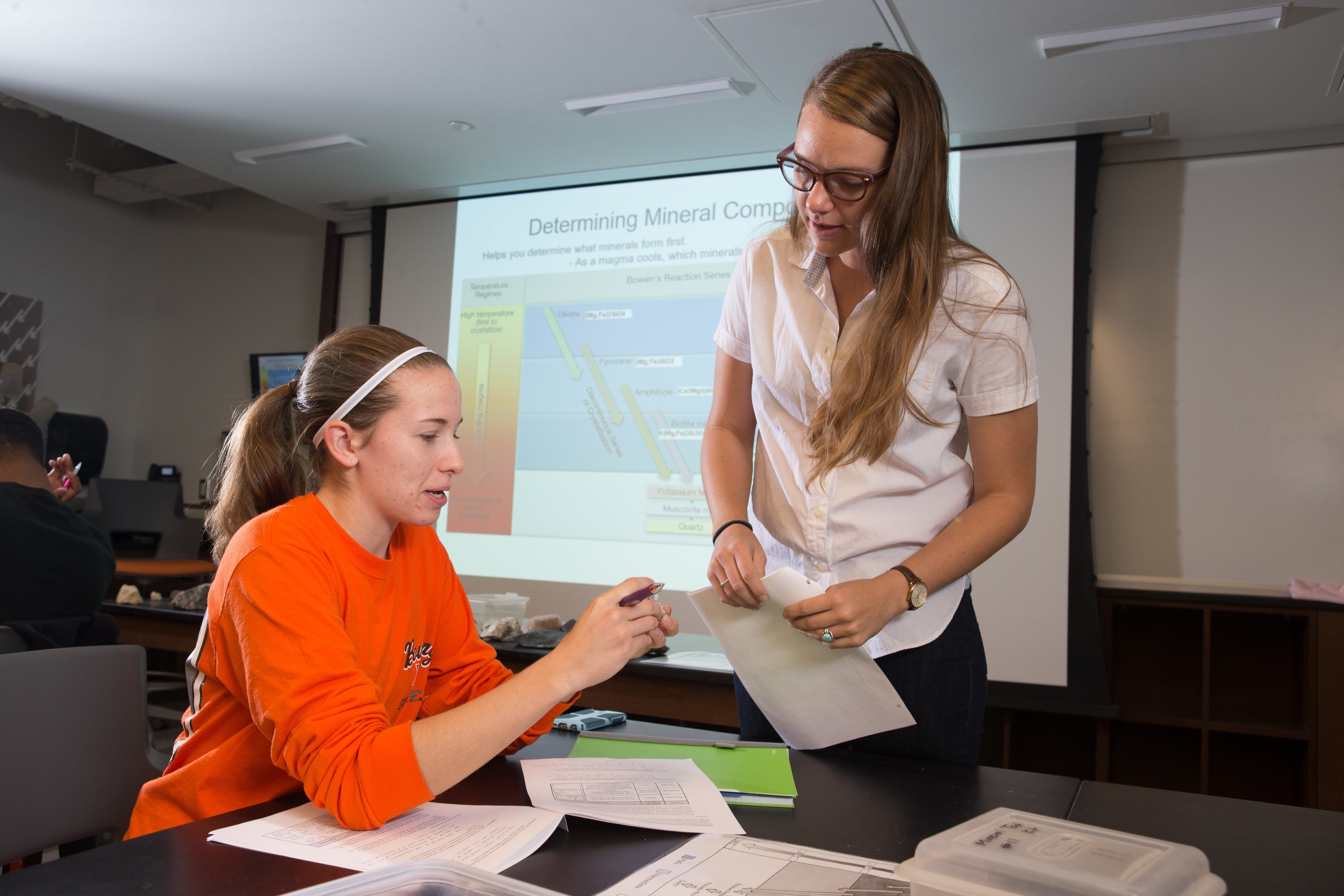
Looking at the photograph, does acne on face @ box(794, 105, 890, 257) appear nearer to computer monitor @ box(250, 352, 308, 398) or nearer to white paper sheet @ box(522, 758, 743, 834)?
white paper sheet @ box(522, 758, 743, 834)

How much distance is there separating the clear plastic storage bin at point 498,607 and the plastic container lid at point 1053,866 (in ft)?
7.94

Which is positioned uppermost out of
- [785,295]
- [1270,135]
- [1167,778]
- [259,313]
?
[1270,135]

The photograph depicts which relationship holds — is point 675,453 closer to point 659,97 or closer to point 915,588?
point 659,97

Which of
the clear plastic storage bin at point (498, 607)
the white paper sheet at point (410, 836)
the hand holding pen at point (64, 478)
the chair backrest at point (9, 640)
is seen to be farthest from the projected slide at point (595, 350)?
the white paper sheet at point (410, 836)

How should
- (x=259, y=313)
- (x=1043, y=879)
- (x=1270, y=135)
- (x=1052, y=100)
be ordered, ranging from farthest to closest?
(x=259, y=313)
(x=1270, y=135)
(x=1052, y=100)
(x=1043, y=879)

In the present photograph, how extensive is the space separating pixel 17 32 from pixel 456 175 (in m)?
1.70

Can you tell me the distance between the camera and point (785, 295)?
4.16ft

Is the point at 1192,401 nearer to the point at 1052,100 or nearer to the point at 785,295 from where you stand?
the point at 1052,100

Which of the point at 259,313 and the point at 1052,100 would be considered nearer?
the point at 1052,100

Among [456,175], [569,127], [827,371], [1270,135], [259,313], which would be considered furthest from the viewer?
[259,313]

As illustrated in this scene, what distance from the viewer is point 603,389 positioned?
4066 mm

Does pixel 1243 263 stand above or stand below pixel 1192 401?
above

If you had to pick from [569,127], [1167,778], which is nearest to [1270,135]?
[1167,778]

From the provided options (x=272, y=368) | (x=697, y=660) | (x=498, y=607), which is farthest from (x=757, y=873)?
(x=272, y=368)
